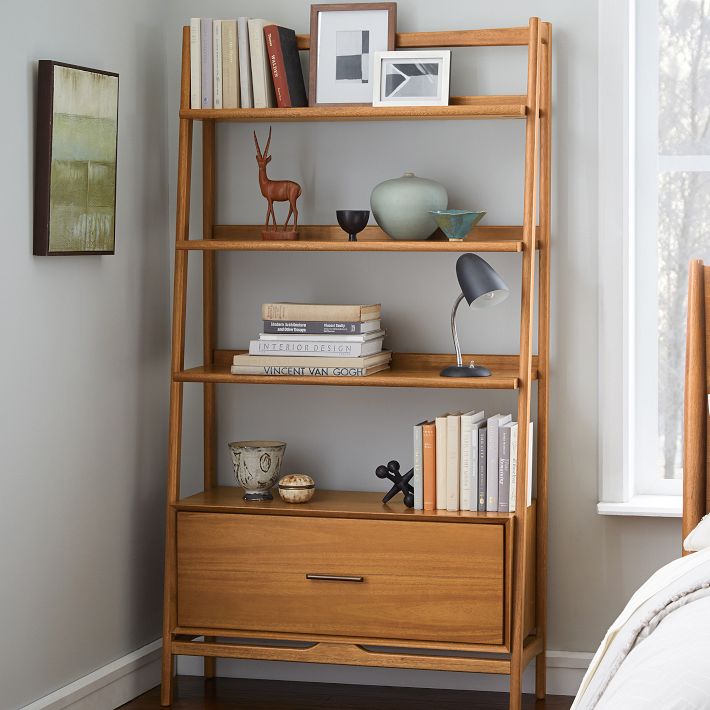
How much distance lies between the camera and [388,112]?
2.83 meters

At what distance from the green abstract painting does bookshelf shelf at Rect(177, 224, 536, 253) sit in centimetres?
23

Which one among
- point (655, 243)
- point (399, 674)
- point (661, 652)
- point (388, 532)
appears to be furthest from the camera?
point (399, 674)

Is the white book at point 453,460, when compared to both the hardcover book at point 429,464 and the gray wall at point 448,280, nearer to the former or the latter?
the hardcover book at point 429,464

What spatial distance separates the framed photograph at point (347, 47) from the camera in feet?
9.80

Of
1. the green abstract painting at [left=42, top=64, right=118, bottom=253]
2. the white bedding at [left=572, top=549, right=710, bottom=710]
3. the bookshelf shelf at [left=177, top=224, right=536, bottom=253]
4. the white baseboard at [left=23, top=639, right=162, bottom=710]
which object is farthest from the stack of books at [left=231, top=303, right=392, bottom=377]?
the white bedding at [left=572, top=549, right=710, bottom=710]

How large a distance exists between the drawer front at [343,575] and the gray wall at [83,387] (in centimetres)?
24

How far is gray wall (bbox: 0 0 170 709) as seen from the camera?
2.57 metres

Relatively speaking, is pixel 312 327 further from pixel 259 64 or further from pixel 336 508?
pixel 259 64

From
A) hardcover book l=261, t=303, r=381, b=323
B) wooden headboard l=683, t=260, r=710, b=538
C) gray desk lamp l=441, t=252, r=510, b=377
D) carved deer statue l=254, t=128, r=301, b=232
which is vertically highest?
carved deer statue l=254, t=128, r=301, b=232

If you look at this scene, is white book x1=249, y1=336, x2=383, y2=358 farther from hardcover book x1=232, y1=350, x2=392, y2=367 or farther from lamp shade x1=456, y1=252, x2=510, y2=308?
lamp shade x1=456, y1=252, x2=510, y2=308

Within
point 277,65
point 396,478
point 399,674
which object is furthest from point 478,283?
point 399,674

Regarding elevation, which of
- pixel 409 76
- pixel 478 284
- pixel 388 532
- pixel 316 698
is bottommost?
pixel 316 698

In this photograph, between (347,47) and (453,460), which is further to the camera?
(347,47)

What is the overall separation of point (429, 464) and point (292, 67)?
1.09 meters
